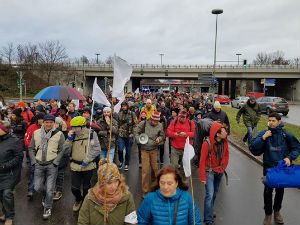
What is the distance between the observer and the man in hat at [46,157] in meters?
4.27

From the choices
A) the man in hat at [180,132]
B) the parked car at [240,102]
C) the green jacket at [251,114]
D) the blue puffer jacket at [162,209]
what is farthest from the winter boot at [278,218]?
the parked car at [240,102]

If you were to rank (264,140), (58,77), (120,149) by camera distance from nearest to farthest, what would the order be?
(264,140) < (120,149) < (58,77)

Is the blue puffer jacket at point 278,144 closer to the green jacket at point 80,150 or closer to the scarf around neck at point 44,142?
the green jacket at point 80,150

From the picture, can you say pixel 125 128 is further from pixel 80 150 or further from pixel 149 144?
pixel 80 150

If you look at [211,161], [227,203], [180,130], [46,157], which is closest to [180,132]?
[180,130]

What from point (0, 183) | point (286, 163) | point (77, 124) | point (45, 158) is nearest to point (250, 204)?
point (286, 163)

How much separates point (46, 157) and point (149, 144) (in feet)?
6.85

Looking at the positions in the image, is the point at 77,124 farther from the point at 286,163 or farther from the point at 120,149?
the point at 286,163

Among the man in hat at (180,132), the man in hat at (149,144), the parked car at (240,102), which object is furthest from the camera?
the parked car at (240,102)

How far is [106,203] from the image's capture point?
7.72ft

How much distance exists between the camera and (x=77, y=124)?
427 centimetres

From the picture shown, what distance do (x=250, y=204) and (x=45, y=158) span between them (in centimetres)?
414

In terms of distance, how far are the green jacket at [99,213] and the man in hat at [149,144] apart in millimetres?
2796

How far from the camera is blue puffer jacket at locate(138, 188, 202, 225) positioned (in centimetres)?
235
